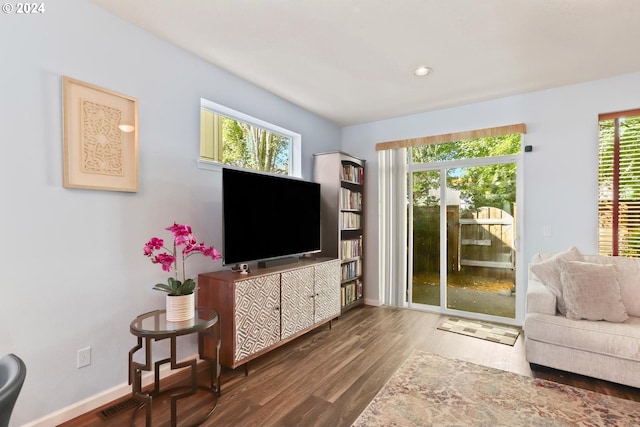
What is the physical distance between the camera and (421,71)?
285 centimetres

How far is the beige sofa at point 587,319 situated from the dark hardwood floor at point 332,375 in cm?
16

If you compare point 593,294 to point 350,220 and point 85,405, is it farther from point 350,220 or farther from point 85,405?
point 85,405

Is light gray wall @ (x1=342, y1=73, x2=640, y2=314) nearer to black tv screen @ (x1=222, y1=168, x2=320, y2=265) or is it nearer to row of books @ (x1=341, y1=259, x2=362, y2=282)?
row of books @ (x1=341, y1=259, x2=362, y2=282)

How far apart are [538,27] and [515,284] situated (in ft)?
8.69

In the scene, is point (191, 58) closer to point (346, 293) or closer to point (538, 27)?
point (538, 27)

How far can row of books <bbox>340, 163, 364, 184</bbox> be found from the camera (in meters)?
4.00

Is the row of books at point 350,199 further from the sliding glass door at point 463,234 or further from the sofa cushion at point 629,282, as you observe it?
the sofa cushion at point 629,282

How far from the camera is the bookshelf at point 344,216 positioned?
150 inches

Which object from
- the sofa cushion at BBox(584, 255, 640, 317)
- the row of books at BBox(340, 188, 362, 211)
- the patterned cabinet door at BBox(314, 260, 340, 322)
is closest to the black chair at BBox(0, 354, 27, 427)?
the patterned cabinet door at BBox(314, 260, 340, 322)

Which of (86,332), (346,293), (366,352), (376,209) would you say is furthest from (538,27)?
(86,332)

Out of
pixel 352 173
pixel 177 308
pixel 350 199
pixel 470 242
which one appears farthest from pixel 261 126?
pixel 470 242

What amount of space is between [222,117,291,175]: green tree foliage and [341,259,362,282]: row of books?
1.45 m

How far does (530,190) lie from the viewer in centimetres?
341

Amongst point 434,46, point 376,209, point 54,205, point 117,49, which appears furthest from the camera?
point 376,209
